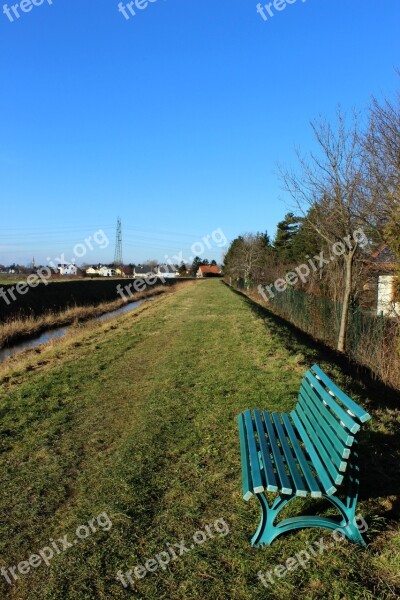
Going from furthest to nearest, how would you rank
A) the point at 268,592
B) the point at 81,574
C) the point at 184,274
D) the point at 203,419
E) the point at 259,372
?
the point at 184,274 < the point at 259,372 < the point at 203,419 < the point at 81,574 < the point at 268,592

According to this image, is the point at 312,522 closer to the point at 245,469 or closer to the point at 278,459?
the point at 278,459

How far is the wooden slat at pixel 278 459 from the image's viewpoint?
2797 millimetres

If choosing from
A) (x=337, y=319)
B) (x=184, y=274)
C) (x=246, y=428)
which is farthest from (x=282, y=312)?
(x=184, y=274)

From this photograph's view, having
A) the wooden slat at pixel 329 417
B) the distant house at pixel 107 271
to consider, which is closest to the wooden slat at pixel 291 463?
the wooden slat at pixel 329 417

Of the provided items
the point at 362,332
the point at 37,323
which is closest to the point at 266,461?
the point at 362,332

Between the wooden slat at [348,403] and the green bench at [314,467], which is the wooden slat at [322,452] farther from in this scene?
the wooden slat at [348,403]

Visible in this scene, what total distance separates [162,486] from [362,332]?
27.3 ft

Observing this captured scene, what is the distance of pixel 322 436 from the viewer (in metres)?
3.37

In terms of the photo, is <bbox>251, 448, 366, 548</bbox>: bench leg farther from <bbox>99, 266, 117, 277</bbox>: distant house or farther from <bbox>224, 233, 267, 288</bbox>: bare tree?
<bbox>99, 266, 117, 277</bbox>: distant house

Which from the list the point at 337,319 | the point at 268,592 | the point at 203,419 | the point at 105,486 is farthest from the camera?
the point at 337,319

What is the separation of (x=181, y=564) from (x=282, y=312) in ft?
66.1

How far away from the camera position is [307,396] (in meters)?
4.21

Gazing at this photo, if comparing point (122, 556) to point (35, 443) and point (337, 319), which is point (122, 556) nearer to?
point (35, 443)

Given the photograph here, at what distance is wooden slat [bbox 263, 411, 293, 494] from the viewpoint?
9.18 ft
